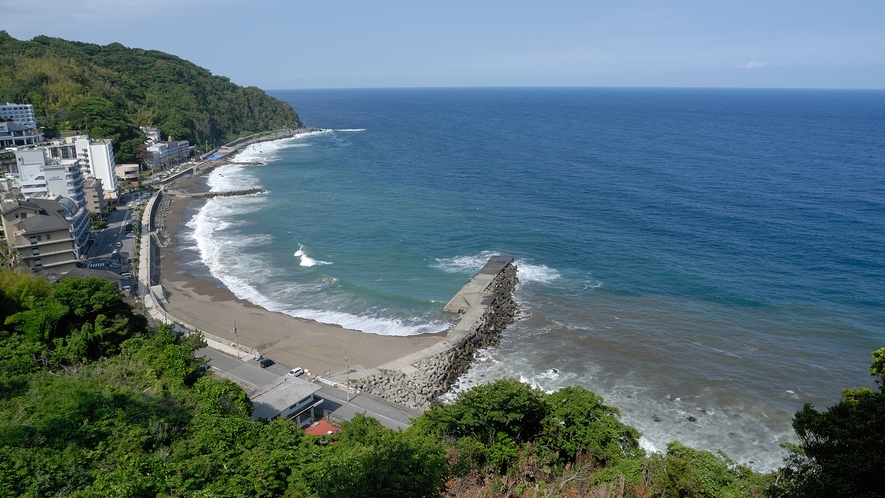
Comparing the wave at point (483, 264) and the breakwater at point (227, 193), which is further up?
the breakwater at point (227, 193)

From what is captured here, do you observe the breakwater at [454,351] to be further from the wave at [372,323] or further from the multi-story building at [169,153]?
the multi-story building at [169,153]

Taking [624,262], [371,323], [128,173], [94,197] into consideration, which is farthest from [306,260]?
[128,173]

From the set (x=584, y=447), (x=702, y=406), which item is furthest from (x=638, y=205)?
(x=584, y=447)

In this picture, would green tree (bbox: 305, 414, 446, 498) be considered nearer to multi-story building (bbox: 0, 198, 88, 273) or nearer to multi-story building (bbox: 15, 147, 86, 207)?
multi-story building (bbox: 0, 198, 88, 273)

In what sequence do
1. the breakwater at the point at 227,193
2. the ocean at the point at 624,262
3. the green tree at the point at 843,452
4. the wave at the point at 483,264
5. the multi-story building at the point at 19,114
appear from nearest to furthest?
the green tree at the point at 843,452 → the ocean at the point at 624,262 → the wave at the point at 483,264 → the multi-story building at the point at 19,114 → the breakwater at the point at 227,193

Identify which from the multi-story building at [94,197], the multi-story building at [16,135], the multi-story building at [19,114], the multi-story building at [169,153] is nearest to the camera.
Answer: the multi-story building at [94,197]

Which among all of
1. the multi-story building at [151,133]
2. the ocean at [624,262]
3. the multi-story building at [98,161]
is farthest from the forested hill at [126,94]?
the ocean at [624,262]

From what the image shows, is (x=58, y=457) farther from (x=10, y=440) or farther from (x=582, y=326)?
(x=582, y=326)


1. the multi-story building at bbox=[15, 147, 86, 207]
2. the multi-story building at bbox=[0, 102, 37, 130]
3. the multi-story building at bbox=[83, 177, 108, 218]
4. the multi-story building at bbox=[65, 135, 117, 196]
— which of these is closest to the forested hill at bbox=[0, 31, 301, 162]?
the multi-story building at bbox=[0, 102, 37, 130]
